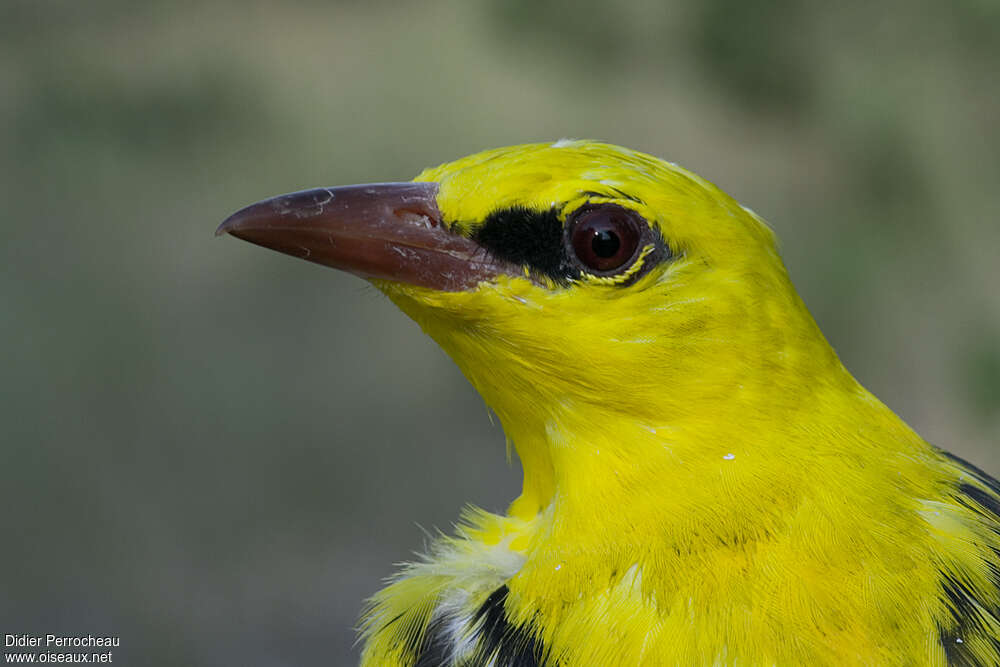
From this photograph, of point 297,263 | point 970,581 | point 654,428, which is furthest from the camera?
point 297,263

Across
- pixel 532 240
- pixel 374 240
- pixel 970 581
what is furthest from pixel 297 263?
pixel 970 581

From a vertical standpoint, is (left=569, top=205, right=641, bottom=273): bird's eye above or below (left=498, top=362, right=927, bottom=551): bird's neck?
above

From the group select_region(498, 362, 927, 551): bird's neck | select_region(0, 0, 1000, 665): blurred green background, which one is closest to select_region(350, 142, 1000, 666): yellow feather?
select_region(498, 362, 927, 551): bird's neck

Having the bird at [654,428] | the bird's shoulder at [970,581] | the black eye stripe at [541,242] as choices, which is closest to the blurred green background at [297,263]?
the bird's shoulder at [970,581]

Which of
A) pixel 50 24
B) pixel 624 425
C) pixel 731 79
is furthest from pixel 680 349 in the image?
pixel 50 24

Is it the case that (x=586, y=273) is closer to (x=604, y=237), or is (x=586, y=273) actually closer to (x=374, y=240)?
(x=604, y=237)

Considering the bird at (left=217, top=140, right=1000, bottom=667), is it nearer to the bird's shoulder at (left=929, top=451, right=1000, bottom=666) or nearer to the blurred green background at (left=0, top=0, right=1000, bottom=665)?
the bird's shoulder at (left=929, top=451, right=1000, bottom=666)

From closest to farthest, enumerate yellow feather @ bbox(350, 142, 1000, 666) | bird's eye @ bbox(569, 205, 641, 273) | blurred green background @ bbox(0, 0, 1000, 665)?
1. yellow feather @ bbox(350, 142, 1000, 666)
2. bird's eye @ bbox(569, 205, 641, 273)
3. blurred green background @ bbox(0, 0, 1000, 665)

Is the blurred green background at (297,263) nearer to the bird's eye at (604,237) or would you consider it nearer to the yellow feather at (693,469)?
the yellow feather at (693,469)
